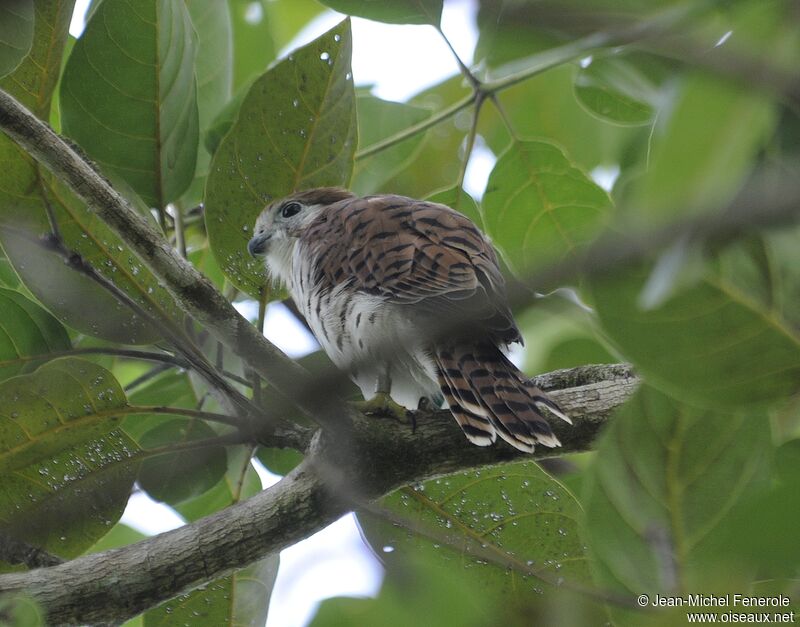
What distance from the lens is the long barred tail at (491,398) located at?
101 inches

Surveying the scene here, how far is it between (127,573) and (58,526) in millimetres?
515

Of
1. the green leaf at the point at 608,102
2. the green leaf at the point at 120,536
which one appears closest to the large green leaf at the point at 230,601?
the green leaf at the point at 120,536

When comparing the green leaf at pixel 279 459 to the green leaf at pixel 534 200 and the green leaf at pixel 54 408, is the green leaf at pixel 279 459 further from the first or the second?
the green leaf at pixel 534 200

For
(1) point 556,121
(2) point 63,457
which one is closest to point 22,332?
(2) point 63,457

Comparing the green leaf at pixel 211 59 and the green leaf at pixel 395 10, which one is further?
the green leaf at pixel 211 59

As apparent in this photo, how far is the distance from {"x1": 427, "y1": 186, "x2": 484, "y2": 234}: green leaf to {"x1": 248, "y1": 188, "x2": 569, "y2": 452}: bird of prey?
0.03 meters

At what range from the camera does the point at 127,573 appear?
7.57 ft

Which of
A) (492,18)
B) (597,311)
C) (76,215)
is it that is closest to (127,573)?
(76,215)

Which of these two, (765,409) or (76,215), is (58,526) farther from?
(765,409)

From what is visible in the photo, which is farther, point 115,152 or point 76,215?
point 115,152

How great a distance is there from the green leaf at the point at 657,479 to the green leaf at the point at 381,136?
7.21 ft

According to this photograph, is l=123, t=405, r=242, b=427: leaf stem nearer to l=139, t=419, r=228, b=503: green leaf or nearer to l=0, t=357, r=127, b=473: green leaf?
l=0, t=357, r=127, b=473: green leaf

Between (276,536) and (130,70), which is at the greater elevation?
(130,70)

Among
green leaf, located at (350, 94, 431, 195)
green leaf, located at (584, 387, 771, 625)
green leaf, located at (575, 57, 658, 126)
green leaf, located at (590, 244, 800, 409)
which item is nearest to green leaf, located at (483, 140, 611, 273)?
green leaf, located at (575, 57, 658, 126)
